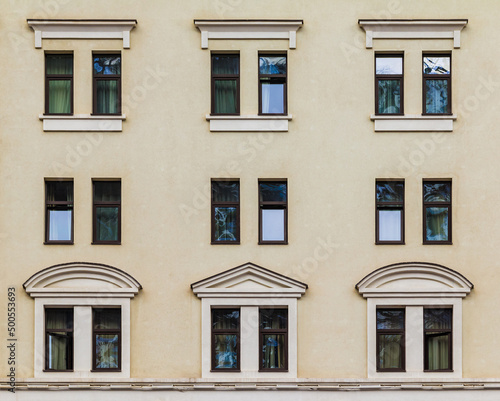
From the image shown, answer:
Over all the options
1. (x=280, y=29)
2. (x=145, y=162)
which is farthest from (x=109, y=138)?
(x=280, y=29)

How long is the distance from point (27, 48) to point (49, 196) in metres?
3.66

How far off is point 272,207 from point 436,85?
5.05m

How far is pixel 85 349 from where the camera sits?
57.9 feet

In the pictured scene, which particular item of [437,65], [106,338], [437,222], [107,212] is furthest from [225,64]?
[106,338]

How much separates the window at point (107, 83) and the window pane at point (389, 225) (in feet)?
22.8

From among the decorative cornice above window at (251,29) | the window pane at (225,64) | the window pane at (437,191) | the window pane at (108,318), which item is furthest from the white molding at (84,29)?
the window pane at (437,191)

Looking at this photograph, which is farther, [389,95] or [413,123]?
[389,95]

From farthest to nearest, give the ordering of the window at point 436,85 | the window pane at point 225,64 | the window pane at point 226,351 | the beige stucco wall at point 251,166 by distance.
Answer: the window pane at point 225,64
the window at point 436,85
the window pane at point 226,351
the beige stucco wall at point 251,166

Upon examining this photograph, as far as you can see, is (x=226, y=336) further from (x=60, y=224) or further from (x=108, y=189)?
(x=60, y=224)

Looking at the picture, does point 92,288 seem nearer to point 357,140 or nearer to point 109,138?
point 109,138

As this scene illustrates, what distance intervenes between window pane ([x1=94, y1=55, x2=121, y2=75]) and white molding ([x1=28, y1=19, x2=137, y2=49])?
0.47 meters

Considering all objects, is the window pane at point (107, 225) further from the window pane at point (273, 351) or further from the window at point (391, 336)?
the window at point (391, 336)

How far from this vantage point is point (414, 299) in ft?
57.8

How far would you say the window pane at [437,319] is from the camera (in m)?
17.8
